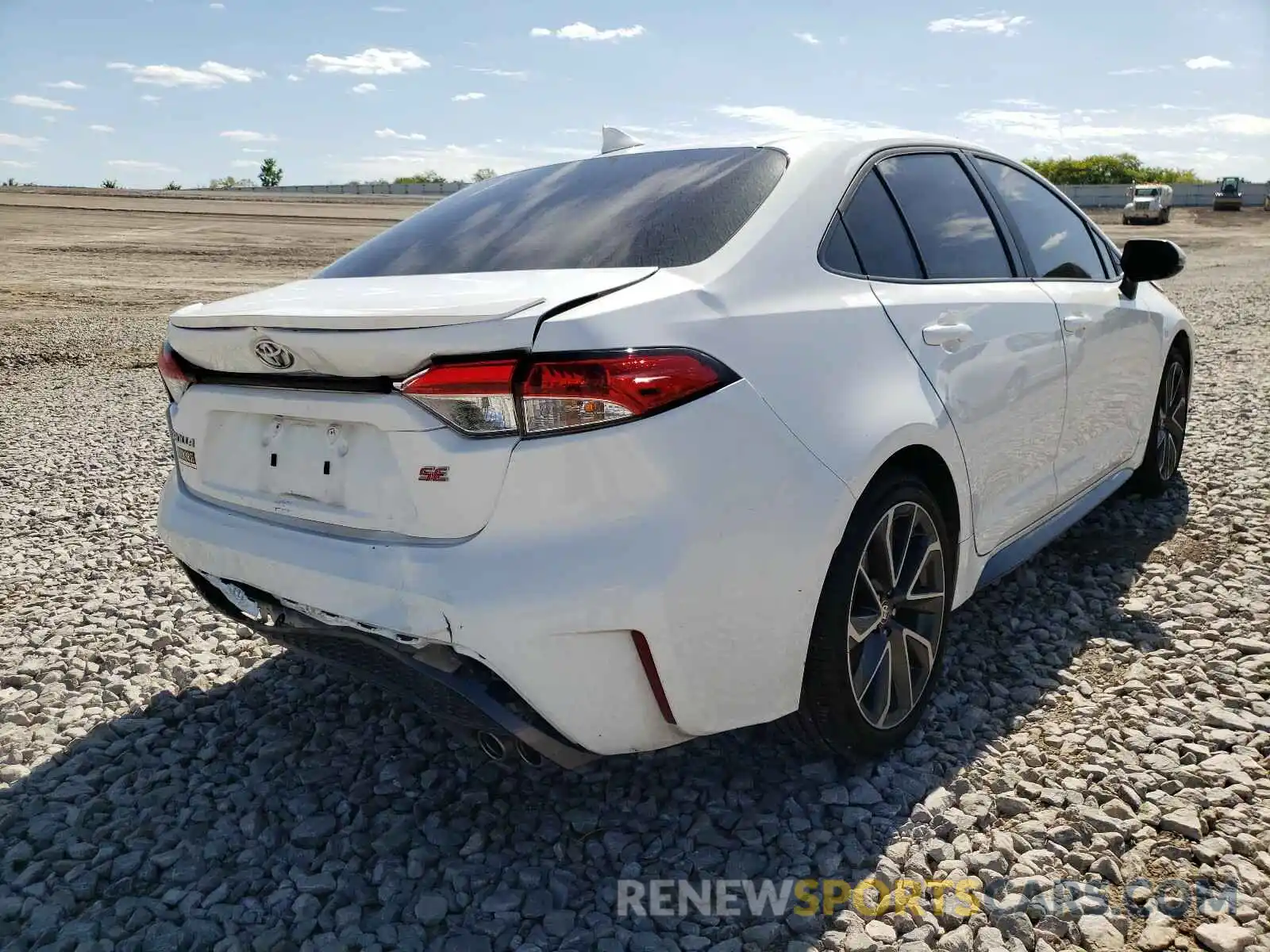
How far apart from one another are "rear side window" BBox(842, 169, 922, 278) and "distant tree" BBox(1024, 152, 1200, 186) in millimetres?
86870

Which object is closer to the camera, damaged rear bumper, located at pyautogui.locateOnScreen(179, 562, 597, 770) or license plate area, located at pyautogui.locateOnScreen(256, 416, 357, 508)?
damaged rear bumper, located at pyautogui.locateOnScreen(179, 562, 597, 770)

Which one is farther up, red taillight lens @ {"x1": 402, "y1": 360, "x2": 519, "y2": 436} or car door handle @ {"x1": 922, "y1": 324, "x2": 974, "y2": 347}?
car door handle @ {"x1": 922, "y1": 324, "x2": 974, "y2": 347}

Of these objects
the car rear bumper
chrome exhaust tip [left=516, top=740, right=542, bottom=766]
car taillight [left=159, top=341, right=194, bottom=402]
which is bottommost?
chrome exhaust tip [left=516, top=740, right=542, bottom=766]

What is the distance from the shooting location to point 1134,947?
2078 millimetres

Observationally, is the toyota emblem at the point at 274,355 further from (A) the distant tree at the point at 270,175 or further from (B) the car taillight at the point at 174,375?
(A) the distant tree at the point at 270,175

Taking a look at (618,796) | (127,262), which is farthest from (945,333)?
(127,262)

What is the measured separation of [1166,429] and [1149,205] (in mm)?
42466

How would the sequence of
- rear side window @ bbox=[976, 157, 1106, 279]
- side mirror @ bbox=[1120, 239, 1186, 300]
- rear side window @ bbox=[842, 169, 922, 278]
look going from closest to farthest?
1. rear side window @ bbox=[842, 169, 922, 278]
2. rear side window @ bbox=[976, 157, 1106, 279]
3. side mirror @ bbox=[1120, 239, 1186, 300]

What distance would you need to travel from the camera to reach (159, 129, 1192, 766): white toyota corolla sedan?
1.99 meters

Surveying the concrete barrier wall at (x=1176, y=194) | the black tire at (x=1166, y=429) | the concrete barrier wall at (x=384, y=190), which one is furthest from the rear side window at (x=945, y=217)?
the concrete barrier wall at (x=384, y=190)

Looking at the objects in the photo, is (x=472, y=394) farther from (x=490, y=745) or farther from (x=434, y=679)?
(x=490, y=745)

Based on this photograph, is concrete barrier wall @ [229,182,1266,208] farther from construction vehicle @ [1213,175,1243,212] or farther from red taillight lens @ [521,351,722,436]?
red taillight lens @ [521,351,722,436]

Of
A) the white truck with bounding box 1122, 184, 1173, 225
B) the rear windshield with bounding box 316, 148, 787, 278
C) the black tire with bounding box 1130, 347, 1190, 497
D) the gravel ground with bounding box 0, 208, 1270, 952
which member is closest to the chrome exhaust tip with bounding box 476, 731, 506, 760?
the gravel ground with bounding box 0, 208, 1270, 952

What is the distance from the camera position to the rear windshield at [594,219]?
241cm
